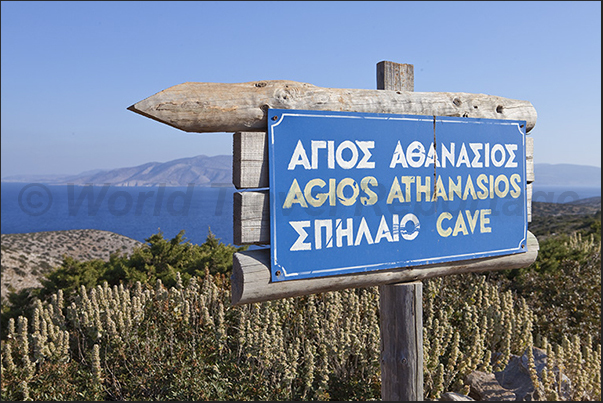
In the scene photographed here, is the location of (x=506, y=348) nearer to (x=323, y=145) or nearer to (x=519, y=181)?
(x=519, y=181)

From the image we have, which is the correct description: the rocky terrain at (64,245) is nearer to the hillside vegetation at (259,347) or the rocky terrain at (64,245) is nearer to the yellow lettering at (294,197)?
the hillside vegetation at (259,347)

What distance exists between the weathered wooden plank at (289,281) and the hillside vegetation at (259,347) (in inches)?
60.7

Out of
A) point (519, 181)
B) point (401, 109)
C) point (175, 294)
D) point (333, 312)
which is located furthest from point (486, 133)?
point (175, 294)

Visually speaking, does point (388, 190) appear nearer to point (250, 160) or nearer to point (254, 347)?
point (250, 160)

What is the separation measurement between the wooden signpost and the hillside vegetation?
4.71 feet

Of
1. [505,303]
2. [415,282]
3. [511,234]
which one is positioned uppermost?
[511,234]

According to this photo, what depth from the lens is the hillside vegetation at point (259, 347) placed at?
427 centimetres

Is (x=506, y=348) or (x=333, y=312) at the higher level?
(x=333, y=312)

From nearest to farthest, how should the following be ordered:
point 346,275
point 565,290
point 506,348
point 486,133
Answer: point 346,275
point 486,133
point 506,348
point 565,290

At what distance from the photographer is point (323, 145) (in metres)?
2.71

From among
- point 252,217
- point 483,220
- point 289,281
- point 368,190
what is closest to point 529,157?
point 483,220

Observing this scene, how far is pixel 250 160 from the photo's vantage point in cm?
258

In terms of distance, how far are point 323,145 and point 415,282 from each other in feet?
3.81

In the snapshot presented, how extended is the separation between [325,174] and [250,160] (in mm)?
447
